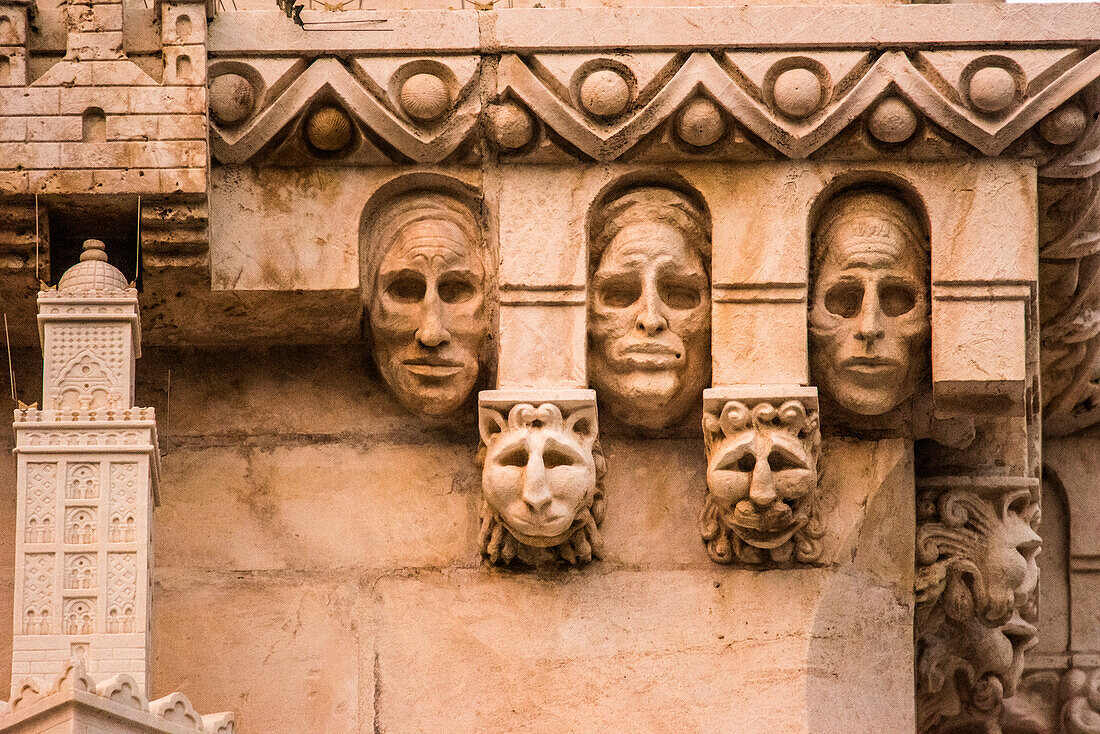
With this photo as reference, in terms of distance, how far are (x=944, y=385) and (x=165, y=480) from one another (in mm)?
1840

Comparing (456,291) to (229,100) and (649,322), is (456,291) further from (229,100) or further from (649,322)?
(229,100)

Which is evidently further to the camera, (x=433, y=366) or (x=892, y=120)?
(x=433, y=366)

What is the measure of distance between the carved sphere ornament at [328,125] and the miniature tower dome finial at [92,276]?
0.60 m

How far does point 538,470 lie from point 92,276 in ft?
3.52

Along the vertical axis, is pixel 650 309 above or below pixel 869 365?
above

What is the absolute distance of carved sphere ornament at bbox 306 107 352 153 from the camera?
243 inches

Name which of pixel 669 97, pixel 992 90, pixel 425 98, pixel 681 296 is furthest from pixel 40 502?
pixel 992 90

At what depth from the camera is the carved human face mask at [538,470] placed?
6.04 metres

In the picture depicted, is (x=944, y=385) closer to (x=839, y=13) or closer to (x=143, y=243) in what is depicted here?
(x=839, y=13)

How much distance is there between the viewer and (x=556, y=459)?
609cm

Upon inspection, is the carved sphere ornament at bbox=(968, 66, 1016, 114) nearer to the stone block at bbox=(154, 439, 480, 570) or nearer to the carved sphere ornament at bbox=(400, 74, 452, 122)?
the carved sphere ornament at bbox=(400, 74, 452, 122)

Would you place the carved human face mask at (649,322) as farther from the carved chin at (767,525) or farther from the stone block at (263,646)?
the stone block at (263,646)

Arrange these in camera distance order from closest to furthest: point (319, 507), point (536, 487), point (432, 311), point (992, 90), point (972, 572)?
point (536, 487)
point (992, 90)
point (432, 311)
point (319, 507)
point (972, 572)

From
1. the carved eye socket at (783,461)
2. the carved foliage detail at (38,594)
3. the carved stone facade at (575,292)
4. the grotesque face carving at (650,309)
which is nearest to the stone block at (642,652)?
the carved stone facade at (575,292)
